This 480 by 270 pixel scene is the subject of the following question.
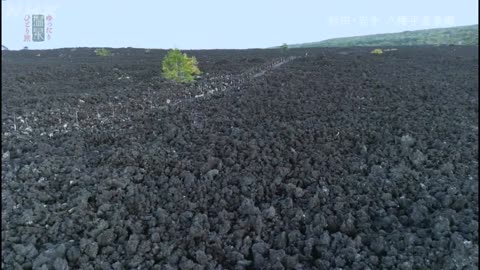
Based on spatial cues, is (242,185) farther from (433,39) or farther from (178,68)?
(433,39)

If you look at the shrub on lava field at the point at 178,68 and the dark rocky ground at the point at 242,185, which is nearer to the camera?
the dark rocky ground at the point at 242,185

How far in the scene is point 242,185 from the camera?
31.2ft

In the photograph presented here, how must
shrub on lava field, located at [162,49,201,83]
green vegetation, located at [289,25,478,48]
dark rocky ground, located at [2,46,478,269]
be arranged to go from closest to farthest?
dark rocky ground, located at [2,46,478,269], shrub on lava field, located at [162,49,201,83], green vegetation, located at [289,25,478,48]

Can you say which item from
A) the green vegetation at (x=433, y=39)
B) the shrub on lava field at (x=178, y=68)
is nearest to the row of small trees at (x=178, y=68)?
the shrub on lava field at (x=178, y=68)

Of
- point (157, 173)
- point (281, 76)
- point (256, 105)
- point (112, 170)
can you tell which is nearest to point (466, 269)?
point (157, 173)

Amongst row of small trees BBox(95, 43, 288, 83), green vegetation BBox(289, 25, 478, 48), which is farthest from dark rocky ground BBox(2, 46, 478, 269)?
green vegetation BBox(289, 25, 478, 48)

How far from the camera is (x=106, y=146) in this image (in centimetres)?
1241

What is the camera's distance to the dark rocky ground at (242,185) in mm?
6922

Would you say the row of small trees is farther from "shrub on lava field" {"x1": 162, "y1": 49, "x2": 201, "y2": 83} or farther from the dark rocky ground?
the dark rocky ground

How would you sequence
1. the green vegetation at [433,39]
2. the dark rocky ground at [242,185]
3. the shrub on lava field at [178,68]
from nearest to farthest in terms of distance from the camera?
the dark rocky ground at [242,185]
the shrub on lava field at [178,68]
the green vegetation at [433,39]

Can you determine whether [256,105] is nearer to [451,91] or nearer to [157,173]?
[157,173]

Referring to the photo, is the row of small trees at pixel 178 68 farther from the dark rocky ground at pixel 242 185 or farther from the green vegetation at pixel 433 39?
the green vegetation at pixel 433 39

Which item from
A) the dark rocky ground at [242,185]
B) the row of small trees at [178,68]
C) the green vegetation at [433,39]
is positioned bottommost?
the dark rocky ground at [242,185]

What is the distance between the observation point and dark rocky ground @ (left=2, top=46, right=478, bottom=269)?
6922mm
